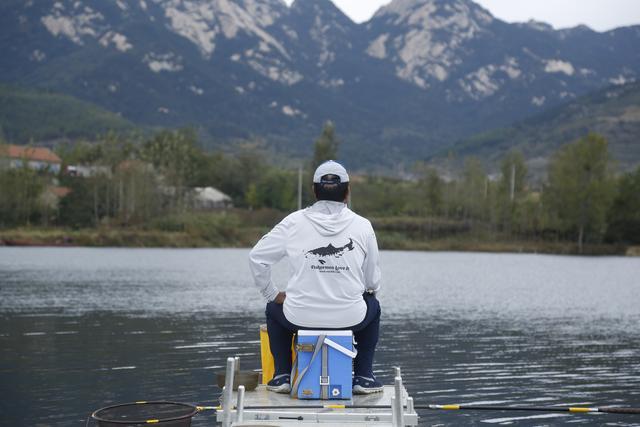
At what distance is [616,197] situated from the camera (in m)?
122

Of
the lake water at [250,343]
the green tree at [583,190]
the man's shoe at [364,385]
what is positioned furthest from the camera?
the green tree at [583,190]

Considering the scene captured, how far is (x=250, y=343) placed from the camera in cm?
2319

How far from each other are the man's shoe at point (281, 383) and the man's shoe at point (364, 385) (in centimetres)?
67

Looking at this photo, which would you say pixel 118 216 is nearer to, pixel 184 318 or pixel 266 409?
pixel 184 318

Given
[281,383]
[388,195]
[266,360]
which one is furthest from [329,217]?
[388,195]

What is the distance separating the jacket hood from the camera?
8461 mm

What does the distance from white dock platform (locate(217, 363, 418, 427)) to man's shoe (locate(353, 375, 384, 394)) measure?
0.50 m

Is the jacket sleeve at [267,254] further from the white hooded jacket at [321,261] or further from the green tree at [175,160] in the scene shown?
the green tree at [175,160]

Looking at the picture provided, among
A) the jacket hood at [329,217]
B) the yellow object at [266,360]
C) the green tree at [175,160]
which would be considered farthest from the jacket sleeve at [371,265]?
the green tree at [175,160]

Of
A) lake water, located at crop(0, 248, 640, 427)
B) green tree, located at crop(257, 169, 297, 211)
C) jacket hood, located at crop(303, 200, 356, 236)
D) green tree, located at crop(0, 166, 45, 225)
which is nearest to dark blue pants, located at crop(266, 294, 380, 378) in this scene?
jacket hood, located at crop(303, 200, 356, 236)

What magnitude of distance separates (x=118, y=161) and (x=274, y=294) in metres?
128

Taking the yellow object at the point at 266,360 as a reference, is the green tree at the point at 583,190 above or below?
above

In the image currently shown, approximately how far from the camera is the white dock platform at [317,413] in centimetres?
772

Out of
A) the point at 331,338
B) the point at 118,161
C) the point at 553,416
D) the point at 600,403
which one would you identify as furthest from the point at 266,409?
the point at 118,161
